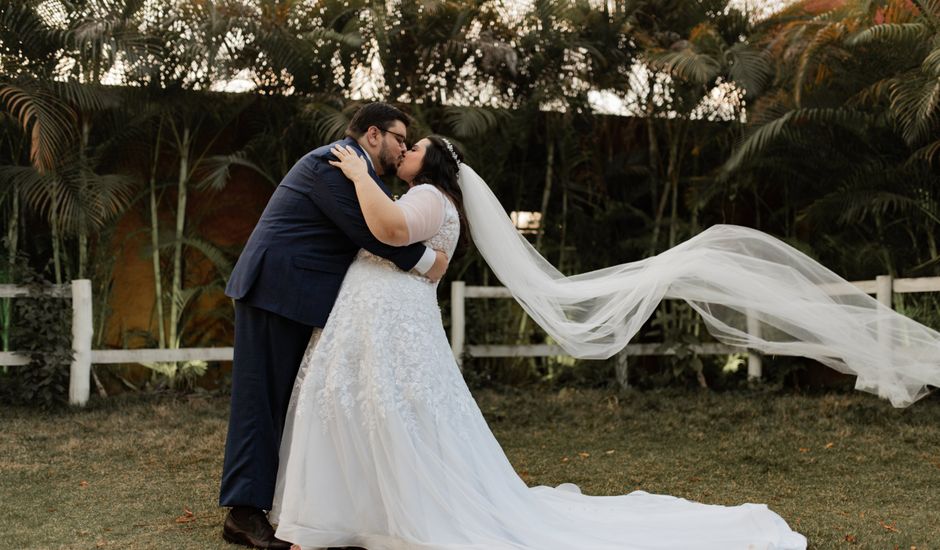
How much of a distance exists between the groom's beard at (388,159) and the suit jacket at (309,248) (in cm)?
13

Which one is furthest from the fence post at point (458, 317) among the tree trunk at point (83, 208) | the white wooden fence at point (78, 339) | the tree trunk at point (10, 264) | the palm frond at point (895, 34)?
the palm frond at point (895, 34)

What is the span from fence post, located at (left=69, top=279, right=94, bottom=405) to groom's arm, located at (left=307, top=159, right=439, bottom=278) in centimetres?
463

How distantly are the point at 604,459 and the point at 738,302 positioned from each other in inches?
79.4

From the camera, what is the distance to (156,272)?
9.00 meters

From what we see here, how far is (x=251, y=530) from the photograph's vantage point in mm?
4051

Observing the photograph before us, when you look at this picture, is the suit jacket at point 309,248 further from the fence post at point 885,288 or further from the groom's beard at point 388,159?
the fence post at point 885,288

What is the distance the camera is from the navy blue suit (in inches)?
158

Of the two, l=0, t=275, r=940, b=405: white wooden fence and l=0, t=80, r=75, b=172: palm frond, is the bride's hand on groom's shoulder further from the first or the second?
l=0, t=275, r=940, b=405: white wooden fence

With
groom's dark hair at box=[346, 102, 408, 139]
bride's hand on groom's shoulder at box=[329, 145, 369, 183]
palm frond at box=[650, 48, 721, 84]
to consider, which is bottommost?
bride's hand on groom's shoulder at box=[329, 145, 369, 183]

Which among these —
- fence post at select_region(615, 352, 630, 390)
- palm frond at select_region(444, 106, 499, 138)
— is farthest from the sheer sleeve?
fence post at select_region(615, 352, 630, 390)

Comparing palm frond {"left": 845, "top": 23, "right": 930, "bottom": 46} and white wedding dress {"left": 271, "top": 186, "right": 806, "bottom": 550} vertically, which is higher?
palm frond {"left": 845, "top": 23, "right": 930, "bottom": 46}

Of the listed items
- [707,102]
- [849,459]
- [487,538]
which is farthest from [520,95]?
[487,538]

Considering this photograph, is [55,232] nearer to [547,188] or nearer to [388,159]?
[547,188]

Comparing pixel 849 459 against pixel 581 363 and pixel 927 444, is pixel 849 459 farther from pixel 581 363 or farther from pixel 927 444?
pixel 581 363
